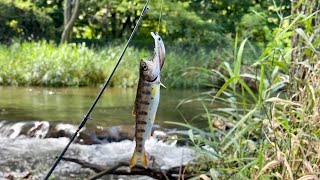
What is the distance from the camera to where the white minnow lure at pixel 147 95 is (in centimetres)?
102

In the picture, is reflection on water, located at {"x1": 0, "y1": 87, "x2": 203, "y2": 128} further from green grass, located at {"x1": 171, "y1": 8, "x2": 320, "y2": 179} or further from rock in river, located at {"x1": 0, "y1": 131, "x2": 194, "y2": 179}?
green grass, located at {"x1": 171, "y1": 8, "x2": 320, "y2": 179}

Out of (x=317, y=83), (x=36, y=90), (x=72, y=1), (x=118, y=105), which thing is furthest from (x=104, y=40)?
(x=317, y=83)

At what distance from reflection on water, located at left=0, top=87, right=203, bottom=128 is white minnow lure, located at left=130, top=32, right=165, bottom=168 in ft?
15.5

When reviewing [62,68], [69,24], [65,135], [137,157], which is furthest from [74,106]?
[69,24]

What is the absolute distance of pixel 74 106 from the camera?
7.41 metres

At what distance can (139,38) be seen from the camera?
21391 millimetres

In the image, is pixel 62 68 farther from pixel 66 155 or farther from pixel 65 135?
pixel 66 155

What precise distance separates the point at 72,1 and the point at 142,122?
16.8 meters

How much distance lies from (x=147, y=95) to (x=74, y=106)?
647 cm

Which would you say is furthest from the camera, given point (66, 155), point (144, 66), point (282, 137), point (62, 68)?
point (62, 68)

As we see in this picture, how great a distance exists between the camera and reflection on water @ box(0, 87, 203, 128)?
6309 mm

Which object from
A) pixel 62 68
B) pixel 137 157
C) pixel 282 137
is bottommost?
pixel 62 68

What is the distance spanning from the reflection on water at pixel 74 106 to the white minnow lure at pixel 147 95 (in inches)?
186

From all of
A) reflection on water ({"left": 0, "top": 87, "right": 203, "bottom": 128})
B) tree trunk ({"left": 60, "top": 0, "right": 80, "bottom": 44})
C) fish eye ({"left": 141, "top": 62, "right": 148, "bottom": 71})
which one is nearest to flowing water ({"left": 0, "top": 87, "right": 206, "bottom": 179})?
reflection on water ({"left": 0, "top": 87, "right": 203, "bottom": 128})
